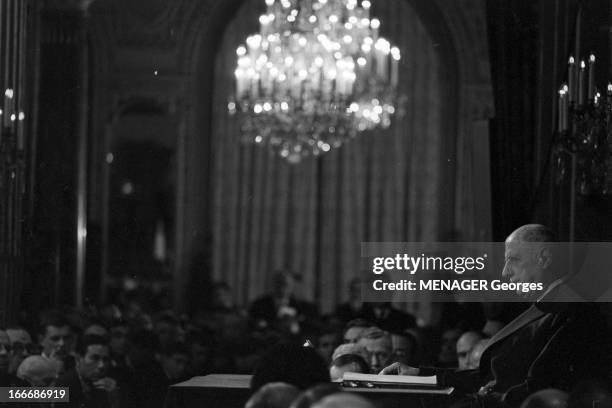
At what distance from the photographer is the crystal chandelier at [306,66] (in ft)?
33.3

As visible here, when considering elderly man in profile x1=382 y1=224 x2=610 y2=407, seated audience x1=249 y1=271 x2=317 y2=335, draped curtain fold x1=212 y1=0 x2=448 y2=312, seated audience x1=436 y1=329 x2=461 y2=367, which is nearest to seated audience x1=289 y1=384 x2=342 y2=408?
elderly man in profile x1=382 y1=224 x2=610 y2=407

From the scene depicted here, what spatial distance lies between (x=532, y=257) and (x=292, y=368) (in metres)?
1.57

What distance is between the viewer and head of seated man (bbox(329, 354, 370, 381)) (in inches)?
215

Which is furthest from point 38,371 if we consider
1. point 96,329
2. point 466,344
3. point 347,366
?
point 466,344

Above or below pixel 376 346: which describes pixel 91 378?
below

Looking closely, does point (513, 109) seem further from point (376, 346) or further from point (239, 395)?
point (239, 395)

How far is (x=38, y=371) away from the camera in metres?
6.22

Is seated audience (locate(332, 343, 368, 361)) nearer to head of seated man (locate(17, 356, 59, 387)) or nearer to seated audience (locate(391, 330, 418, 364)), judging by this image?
seated audience (locate(391, 330, 418, 364))

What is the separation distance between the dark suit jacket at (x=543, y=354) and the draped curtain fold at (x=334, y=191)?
7.15 m

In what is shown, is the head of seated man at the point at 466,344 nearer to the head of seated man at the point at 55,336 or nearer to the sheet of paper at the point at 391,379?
the sheet of paper at the point at 391,379

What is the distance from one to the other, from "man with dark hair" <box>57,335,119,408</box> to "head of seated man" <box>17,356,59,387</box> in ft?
0.22

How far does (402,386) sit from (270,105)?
577 centimetres

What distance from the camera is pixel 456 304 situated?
21.3ft

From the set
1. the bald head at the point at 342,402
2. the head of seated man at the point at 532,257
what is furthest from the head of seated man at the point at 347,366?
the bald head at the point at 342,402
